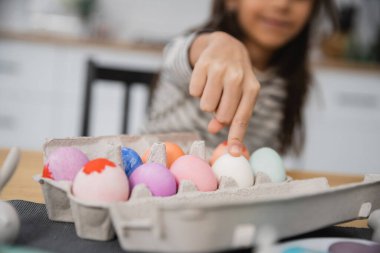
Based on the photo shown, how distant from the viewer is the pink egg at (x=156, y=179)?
0.52 m

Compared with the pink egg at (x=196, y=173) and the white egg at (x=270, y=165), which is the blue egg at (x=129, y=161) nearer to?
the pink egg at (x=196, y=173)

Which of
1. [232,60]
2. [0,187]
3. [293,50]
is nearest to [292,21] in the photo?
[293,50]

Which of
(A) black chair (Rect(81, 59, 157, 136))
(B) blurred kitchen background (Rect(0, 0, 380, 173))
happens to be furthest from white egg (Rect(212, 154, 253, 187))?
(B) blurred kitchen background (Rect(0, 0, 380, 173))

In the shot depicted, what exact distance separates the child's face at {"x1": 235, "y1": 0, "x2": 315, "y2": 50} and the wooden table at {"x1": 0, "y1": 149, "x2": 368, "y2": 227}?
0.48 m

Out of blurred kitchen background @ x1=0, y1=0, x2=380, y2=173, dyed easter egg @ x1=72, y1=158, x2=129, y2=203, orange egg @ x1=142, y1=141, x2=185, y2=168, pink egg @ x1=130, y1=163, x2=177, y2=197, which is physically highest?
dyed easter egg @ x1=72, y1=158, x2=129, y2=203

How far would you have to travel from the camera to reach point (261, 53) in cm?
144

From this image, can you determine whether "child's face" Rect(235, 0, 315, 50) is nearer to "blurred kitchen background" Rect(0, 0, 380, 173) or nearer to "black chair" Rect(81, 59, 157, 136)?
"black chair" Rect(81, 59, 157, 136)

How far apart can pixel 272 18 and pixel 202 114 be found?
32 cm

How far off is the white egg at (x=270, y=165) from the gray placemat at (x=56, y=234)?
10 cm

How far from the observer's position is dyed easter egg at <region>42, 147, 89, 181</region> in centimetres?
53

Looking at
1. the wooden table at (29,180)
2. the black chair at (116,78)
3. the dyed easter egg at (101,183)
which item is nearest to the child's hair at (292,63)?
the black chair at (116,78)

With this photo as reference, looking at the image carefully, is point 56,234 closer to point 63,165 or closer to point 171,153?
point 63,165

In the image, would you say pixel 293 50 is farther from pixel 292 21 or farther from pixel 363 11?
pixel 363 11

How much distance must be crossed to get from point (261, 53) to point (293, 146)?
30cm
